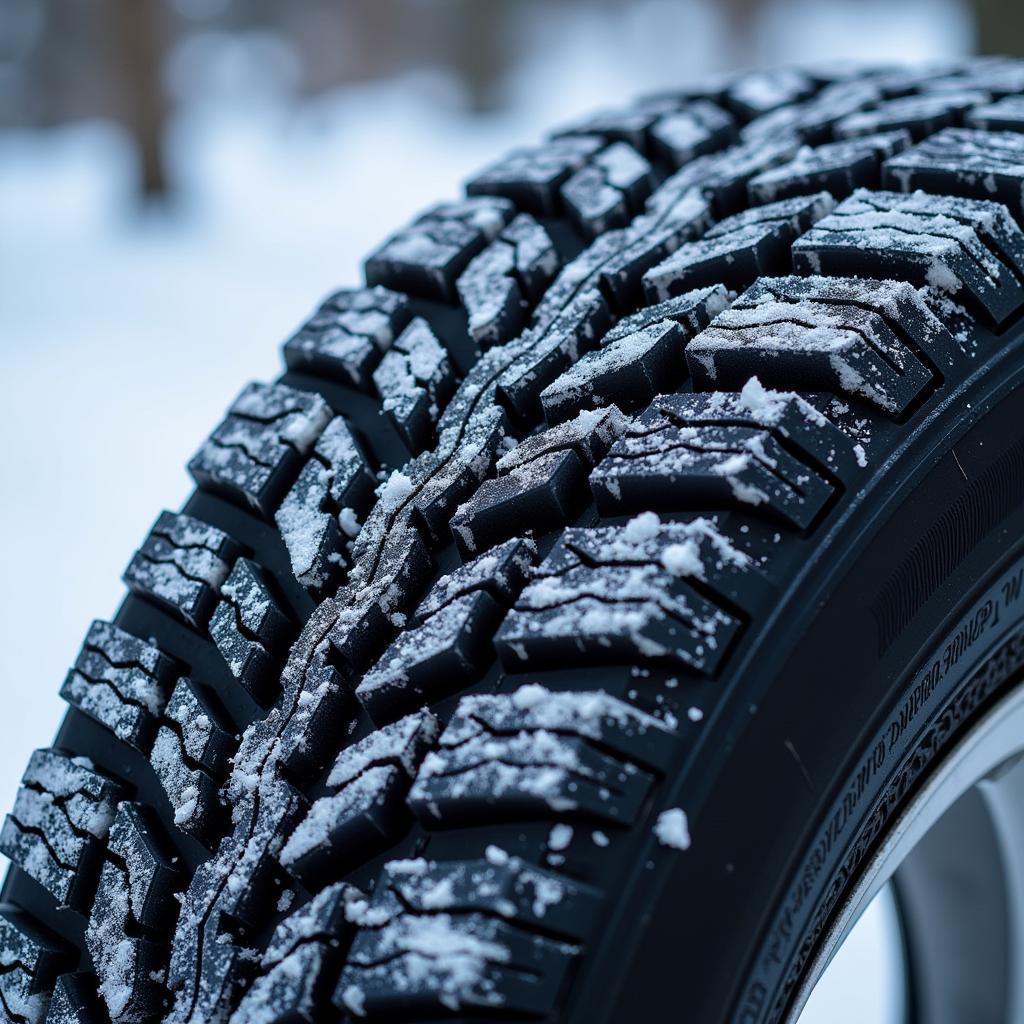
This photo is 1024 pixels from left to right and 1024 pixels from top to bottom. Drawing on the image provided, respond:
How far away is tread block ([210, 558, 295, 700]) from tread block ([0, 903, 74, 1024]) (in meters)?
0.30

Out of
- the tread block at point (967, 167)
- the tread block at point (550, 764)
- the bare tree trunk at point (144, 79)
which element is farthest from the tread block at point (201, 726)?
the bare tree trunk at point (144, 79)

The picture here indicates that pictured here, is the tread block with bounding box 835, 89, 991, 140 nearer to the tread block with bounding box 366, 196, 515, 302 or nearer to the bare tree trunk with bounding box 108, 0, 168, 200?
the tread block with bounding box 366, 196, 515, 302

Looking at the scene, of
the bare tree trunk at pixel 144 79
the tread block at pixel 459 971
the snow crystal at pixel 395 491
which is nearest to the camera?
the tread block at pixel 459 971

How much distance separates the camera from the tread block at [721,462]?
0.84 m

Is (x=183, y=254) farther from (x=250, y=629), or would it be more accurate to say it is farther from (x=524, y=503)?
(x=524, y=503)

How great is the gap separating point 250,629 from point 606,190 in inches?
25.4

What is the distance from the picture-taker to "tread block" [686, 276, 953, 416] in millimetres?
889

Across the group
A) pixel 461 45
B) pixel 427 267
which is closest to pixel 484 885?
pixel 427 267

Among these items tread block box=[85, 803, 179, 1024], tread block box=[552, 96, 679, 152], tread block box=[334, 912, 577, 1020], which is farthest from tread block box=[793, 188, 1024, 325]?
tread block box=[85, 803, 179, 1024]

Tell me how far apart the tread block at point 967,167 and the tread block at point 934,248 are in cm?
2

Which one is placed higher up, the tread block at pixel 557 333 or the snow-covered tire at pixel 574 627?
the tread block at pixel 557 333

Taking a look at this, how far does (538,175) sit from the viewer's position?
4.62 ft

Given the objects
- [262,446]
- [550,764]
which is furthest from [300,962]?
[262,446]

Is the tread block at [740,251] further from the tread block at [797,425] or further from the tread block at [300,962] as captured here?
the tread block at [300,962]
